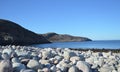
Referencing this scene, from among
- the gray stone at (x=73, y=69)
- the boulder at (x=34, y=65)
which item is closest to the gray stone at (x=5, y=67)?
the boulder at (x=34, y=65)

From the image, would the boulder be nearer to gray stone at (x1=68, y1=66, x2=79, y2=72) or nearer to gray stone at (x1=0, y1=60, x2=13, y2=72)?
gray stone at (x1=68, y1=66, x2=79, y2=72)

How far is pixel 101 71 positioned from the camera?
6.50 metres

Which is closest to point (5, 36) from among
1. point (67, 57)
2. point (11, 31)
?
point (11, 31)

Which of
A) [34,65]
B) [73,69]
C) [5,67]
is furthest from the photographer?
[73,69]

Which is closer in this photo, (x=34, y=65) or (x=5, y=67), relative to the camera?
(x=5, y=67)

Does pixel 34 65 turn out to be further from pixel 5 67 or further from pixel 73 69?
pixel 5 67

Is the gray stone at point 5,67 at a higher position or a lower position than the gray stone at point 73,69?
higher

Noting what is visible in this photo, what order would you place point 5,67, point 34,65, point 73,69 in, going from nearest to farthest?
point 5,67
point 34,65
point 73,69

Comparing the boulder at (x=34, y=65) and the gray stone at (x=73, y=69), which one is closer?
the boulder at (x=34, y=65)

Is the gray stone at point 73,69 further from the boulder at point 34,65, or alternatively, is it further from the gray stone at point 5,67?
the gray stone at point 5,67

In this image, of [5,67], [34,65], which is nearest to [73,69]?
[34,65]

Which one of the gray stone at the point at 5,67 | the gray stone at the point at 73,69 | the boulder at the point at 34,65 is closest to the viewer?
the gray stone at the point at 5,67

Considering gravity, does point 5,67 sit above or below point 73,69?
above

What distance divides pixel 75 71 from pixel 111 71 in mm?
1073
